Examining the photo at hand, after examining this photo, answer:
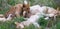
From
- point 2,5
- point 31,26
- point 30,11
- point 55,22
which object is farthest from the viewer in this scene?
point 2,5

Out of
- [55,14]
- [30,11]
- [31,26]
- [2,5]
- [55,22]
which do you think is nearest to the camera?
[31,26]

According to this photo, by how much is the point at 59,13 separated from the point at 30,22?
896 mm

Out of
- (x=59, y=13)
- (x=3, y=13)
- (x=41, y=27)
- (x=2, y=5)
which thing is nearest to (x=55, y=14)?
(x=59, y=13)

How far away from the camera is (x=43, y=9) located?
5730 mm

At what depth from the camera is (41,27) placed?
4562 millimetres

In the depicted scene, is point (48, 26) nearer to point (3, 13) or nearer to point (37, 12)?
point (37, 12)

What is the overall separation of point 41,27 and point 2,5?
241 cm

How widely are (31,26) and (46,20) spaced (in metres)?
0.52

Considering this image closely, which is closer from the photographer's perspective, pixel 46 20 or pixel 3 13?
pixel 46 20

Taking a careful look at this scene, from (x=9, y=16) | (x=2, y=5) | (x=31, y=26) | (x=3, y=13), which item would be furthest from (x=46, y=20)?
(x=2, y=5)

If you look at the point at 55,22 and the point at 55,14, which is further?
the point at 55,14

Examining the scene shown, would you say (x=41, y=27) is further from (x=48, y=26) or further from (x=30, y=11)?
(x=30, y=11)

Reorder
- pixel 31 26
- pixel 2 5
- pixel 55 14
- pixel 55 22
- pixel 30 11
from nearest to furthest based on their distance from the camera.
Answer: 1. pixel 31 26
2. pixel 55 22
3. pixel 55 14
4. pixel 30 11
5. pixel 2 5

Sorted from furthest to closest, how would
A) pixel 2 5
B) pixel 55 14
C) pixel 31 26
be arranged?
A: pixel 2 5
pixel 55 14
pixel 31 26
